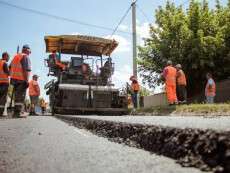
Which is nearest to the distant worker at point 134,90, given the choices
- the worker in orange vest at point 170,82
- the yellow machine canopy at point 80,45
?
the yellow machine canopy at point 80,45

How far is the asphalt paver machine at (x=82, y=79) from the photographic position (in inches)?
563

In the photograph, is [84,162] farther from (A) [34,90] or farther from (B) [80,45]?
(A) [34,90]

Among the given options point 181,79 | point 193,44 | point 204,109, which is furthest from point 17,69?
point 193,44

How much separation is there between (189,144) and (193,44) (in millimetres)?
21123

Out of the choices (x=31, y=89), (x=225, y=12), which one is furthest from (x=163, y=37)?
(x=31, y=89)

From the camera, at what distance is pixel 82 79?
15.4m

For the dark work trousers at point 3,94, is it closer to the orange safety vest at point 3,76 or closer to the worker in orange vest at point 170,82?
the orange safety vest at point 3,76

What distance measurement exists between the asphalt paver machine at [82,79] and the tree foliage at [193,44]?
769 cm

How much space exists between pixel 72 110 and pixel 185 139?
492 inches

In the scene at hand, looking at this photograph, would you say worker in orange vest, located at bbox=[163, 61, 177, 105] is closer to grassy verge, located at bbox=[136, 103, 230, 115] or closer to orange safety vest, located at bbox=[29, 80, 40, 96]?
grassy verge, located at bbox=[136, 103, 230, 115]

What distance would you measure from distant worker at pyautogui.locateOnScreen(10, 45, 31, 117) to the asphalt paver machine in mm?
3940

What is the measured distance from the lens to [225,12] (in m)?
24.5

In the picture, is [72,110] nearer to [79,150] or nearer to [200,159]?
[79,150]

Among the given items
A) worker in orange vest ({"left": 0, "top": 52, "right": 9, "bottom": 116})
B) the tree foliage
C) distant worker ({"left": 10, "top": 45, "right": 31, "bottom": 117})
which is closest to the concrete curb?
distant worker ({"left": 10, "top": 45, "right": 31, "bottom": 117})
